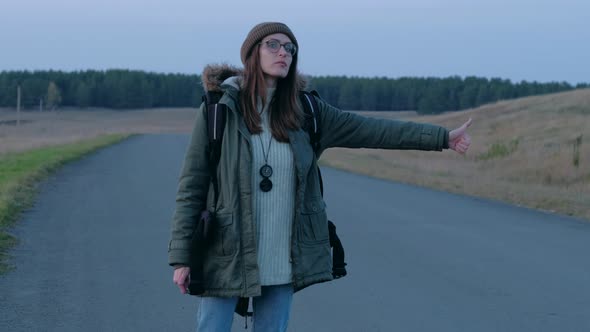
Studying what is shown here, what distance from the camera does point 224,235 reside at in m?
3.64

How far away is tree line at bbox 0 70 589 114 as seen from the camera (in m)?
115

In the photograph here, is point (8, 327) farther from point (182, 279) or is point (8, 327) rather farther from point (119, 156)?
point (119, 156)

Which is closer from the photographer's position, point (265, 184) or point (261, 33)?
point (265, 184)

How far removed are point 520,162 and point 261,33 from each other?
27.0 meters

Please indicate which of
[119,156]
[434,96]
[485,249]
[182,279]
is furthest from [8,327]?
[434,96]

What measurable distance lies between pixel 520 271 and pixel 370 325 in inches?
113

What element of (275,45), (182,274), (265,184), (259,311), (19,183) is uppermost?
(275,45)

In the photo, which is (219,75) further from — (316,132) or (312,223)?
(312,223)

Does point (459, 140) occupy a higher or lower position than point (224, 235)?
higher

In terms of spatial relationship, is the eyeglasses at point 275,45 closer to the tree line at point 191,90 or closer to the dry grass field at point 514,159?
the dry grass field at point 514,159

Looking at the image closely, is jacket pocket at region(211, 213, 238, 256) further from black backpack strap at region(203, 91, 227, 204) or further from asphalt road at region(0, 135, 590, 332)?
asphalt road at region(0, 135, 590, 332)

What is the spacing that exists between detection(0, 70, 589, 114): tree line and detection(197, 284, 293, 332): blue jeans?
99.6 meters

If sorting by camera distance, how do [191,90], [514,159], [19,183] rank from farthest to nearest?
[191,90]
[514,159]
[19,183]

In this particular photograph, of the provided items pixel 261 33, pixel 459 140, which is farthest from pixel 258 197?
pixel 459 140
